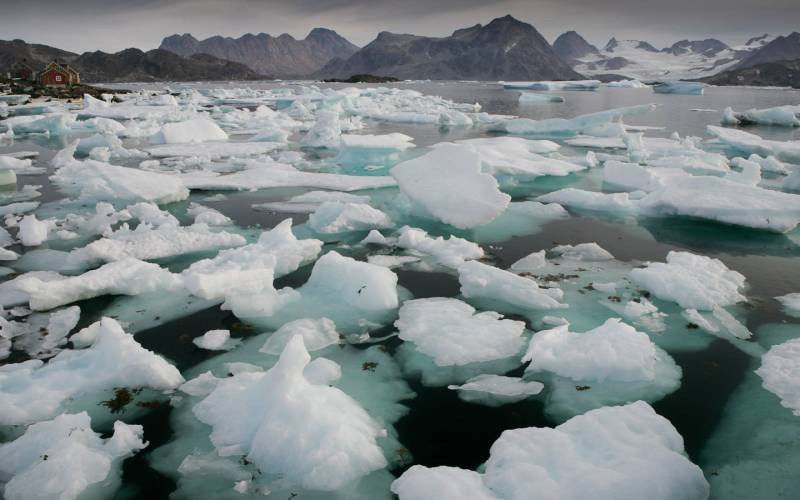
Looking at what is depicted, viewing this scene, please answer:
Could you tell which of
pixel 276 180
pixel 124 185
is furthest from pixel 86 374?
pixel 276 180

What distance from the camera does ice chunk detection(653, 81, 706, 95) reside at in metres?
82.9

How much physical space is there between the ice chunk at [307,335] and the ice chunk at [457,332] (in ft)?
3.02

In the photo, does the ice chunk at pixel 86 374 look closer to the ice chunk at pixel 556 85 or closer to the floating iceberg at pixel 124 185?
the floating iceberg at pixel 124 185

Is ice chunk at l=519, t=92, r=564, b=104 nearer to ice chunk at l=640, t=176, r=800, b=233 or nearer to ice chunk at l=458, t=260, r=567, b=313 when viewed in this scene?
ice chunk at l=640, t=176, r=800, b=233

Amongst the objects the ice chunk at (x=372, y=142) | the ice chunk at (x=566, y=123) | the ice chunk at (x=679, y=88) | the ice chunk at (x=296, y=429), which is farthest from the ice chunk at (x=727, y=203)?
the ice chunk at (x=679, y=88)

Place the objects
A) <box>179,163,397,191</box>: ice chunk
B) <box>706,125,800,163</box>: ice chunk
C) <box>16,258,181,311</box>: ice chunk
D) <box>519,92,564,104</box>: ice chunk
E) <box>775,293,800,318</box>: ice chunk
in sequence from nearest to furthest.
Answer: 1. <box>16,258,181,311</box>: ice chunk
2. <box>775,293,800,318</box>: ice chunk
3. <box>179,163,397,191</box>: ice chunk
4. <box>706,125,800,163</box>: ice chunk
5. <box>519,92,564,104</box>: ice chunk

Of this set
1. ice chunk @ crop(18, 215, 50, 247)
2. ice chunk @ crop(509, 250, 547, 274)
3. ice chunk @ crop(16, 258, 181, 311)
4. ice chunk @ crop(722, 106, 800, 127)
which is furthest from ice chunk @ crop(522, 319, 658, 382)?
ice chunk @ crop(722, 106, 800, 127)

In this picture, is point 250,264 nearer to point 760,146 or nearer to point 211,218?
point 211,218

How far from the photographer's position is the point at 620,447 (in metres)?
4.23

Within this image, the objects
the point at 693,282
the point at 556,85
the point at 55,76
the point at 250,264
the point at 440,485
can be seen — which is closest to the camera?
the point at 440,485

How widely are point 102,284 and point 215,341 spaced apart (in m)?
2.47

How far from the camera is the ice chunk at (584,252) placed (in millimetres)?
9664

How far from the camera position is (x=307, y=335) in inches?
256

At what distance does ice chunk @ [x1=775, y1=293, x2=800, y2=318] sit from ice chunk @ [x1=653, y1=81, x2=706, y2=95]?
289ft
